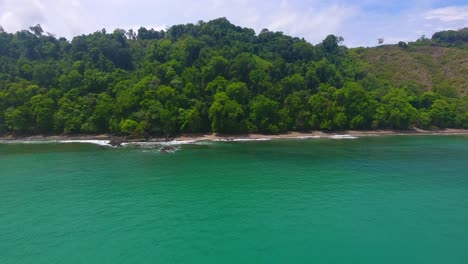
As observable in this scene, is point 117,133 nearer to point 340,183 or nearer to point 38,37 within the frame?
point 340,183

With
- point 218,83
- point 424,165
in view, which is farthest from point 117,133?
point 424,165

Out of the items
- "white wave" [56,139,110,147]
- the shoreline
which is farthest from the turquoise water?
the shoreline

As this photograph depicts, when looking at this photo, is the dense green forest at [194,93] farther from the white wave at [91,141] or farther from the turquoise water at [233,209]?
the turquoise water at [233,209]

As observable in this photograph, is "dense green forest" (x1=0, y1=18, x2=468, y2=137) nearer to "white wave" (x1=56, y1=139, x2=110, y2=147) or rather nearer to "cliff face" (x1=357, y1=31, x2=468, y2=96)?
"white wave" (x1=56, y1=139, x2=110, y2=147)

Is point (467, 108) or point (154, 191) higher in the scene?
point (467, 108)

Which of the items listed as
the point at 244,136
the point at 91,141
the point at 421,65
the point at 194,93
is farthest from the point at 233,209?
the point at 421,65

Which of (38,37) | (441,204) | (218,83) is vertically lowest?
(441,204)

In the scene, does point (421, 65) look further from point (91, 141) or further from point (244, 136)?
point (91, 141)
